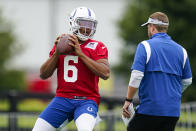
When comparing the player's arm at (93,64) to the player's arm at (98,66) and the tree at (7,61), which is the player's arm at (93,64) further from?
the tree at (7,61)

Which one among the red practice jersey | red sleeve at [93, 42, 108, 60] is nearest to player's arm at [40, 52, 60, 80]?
the red practice jersey

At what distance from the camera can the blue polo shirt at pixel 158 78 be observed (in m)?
7.07

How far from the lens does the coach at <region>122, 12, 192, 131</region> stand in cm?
706

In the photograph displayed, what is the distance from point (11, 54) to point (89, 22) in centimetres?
2247

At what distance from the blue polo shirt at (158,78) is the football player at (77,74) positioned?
1.60 ft

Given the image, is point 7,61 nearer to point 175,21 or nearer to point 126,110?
point 175,21

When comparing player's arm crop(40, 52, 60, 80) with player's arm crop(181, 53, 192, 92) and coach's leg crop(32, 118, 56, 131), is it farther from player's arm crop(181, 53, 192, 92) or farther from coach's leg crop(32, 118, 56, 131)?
player's arm crop(181, 53, 192, 92)

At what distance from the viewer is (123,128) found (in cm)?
1248

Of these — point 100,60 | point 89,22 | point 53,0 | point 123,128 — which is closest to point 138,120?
point 100,60

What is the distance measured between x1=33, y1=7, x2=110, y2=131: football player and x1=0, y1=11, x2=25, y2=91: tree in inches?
830

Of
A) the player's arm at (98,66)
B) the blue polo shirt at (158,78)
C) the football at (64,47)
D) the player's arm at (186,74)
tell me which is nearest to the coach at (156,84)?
the blue polo shirt at (158,78)

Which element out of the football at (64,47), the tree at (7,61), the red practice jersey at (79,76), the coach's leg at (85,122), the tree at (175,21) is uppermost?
the football at (64,47)

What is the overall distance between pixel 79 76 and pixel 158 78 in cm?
100

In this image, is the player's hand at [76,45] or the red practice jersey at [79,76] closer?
the player's hand at [76,45]
